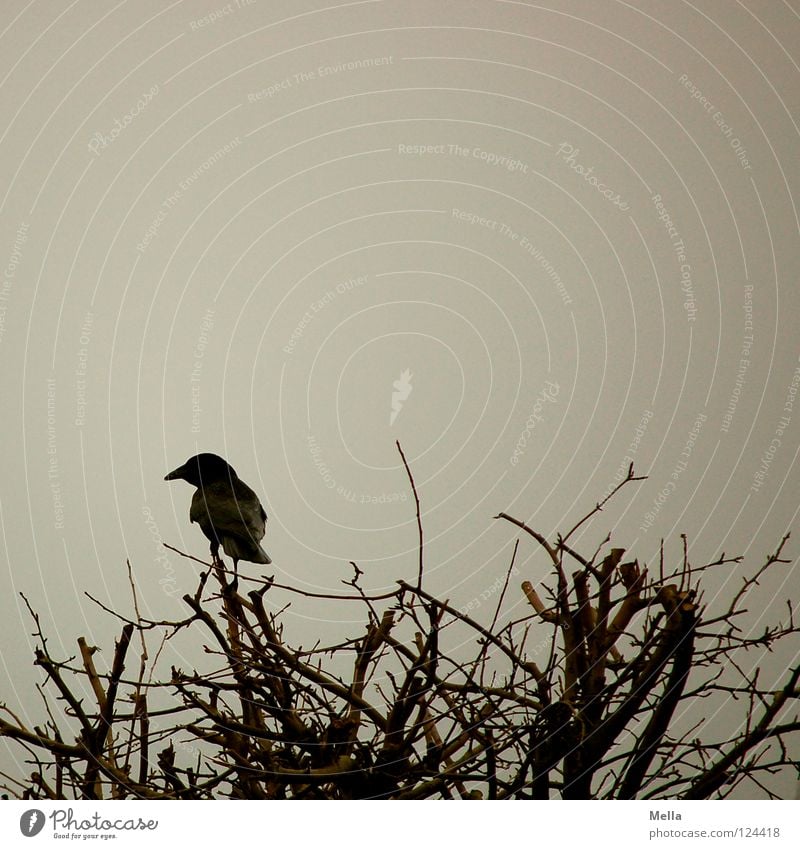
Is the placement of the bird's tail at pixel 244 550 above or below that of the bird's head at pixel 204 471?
below

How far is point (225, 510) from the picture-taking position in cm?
117

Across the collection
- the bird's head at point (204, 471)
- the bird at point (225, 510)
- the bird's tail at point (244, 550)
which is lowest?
the bird's tail at point (244, 550)

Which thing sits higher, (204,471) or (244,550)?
(204,471)

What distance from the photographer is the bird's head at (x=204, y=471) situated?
3.92 feet

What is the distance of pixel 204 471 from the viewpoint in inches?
47.2

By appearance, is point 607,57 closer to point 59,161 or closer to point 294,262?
point 294,262

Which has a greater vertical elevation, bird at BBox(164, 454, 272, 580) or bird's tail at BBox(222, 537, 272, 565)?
bird at BBox(164, 454, 272, 580)

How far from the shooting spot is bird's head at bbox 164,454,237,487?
120 centimetres

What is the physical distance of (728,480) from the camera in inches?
53.7

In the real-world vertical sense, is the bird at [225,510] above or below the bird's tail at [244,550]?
above

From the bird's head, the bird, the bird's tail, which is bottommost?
the bird's tail

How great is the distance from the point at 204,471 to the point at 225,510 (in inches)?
2.6
